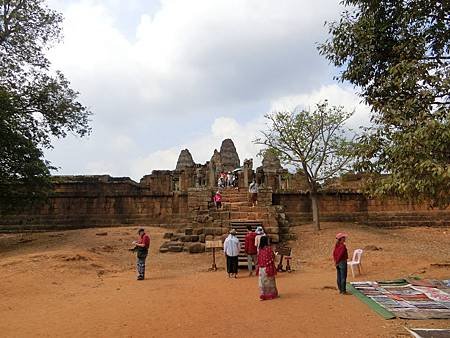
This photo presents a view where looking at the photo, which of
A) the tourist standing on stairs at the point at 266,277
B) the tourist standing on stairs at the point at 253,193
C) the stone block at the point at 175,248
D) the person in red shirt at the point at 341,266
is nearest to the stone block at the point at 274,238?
the stone block at the point at 175,248

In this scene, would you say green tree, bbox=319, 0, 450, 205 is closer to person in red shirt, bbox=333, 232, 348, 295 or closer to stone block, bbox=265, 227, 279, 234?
person in red shirt, bbox=333, 232, 348, 295

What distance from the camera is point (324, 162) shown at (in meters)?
19.3

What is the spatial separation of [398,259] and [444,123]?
26.4ft

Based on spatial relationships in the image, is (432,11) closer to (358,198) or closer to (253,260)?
(253,260)

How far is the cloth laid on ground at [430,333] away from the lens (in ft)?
18.1

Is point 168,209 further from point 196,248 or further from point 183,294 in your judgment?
point 183,294

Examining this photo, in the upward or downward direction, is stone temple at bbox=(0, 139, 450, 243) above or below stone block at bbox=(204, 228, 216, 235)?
above

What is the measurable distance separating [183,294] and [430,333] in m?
5.14

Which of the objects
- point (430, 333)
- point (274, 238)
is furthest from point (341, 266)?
point (274, 238)

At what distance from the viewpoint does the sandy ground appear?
641 centimetres

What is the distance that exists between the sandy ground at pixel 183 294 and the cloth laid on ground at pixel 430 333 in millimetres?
280

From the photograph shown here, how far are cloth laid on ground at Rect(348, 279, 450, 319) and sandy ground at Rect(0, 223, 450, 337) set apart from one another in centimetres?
30

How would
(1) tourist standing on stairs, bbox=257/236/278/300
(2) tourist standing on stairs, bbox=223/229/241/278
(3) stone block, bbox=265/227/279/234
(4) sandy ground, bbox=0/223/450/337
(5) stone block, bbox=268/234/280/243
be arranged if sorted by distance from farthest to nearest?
(3) stone block, bbox=265/227/279/234, (5) stone block, bbox=268/234/280/243, (2) tourist standing on stairs, bbox=223/229/241/278, (1) tourist standing on stairs, bbox=257/236/278/300, (4) sandy ground, bbox=0/223/450/337

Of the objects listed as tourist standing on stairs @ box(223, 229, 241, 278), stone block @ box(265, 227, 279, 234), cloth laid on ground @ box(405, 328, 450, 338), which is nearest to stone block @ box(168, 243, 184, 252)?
stone block @ box(265, 227, 279, 234)
